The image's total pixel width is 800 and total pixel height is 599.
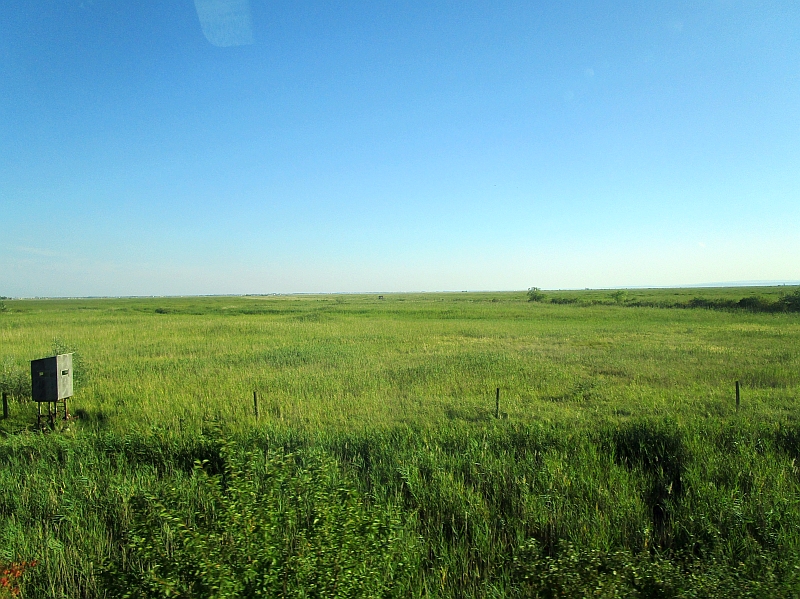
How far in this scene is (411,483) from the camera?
19.7 feet

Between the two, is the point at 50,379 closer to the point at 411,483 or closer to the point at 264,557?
the point at 411,483

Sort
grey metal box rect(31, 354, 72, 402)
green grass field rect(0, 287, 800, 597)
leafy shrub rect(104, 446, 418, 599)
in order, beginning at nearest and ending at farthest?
leafy shrub rect(104, 446, 418, 599) → green grass field rect(0, 287, 800, 597) → grey metal box rect(31, 354, 72, 402)

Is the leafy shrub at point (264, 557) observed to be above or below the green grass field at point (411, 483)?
above

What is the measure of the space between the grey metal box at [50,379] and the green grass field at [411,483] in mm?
761

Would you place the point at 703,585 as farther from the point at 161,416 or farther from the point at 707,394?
the point at 161,416

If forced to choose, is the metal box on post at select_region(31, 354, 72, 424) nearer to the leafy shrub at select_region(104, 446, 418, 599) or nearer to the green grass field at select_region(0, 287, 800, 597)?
the green grass field at select_region(0, 287, 800, 597)

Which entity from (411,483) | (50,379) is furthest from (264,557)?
(50,379)

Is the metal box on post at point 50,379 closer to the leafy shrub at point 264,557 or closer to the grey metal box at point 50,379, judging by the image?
the grey metal box at point 50,379

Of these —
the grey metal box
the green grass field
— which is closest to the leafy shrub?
the green grass field

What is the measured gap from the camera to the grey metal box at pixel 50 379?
8.32 metres

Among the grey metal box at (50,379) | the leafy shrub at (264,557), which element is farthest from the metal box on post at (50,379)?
the leafy shrub at (264,557)

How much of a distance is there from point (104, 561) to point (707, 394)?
1231cm

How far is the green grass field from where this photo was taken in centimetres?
360

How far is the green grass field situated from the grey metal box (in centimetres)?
76
